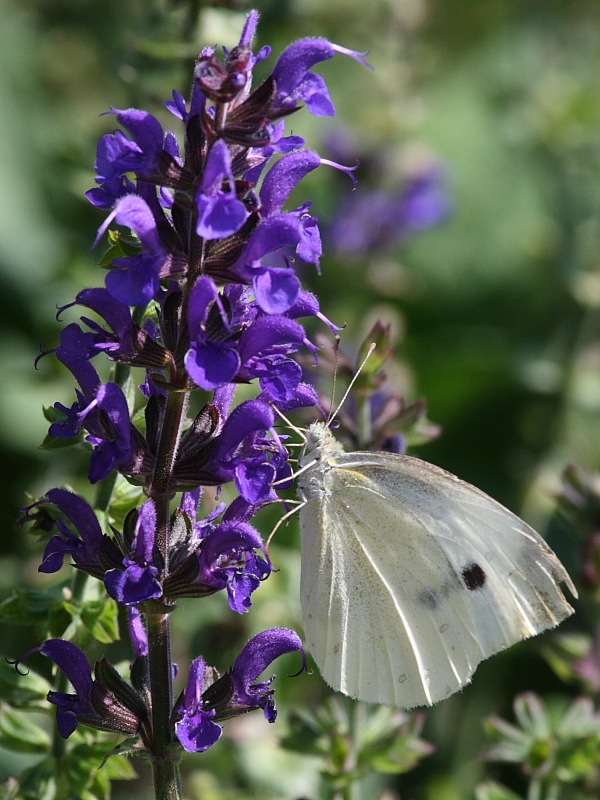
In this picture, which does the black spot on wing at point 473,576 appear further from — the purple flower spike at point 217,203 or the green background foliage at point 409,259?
the purple flower spike at point 217,203

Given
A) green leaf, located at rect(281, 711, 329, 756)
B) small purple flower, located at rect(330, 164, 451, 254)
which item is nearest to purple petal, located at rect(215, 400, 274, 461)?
green leaf, located at rect(281, 711, 329, 756)

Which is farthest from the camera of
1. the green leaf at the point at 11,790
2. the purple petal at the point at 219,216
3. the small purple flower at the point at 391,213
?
the small purple flower at the point at 391,213

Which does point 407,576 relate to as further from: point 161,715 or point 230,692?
point 161,715

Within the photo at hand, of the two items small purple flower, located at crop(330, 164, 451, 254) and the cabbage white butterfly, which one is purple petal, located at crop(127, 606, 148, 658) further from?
small purple flower, located at crop(330, 164, 451, 254)

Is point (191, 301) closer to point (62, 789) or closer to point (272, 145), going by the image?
point (272, 145)

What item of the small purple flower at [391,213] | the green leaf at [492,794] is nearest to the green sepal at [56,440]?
the green leaf at [492,794]

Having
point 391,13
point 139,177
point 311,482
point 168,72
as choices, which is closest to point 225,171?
point 139,177

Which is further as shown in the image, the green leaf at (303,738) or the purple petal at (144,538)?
the green leaf at (303,738)

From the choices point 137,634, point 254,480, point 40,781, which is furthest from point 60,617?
point 254,480
